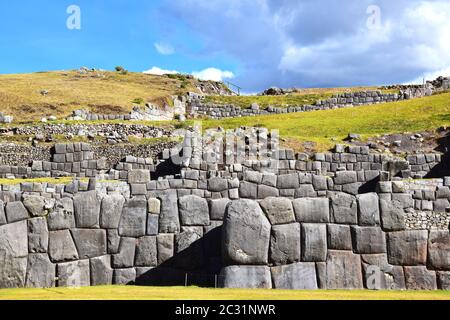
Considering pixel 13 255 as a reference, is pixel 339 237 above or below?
above

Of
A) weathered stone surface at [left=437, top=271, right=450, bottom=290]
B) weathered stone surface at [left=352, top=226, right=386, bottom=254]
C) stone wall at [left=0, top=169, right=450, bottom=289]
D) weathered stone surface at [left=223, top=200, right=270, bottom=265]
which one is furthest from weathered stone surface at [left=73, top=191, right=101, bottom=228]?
weathered stone surface at [left=437, top=271, right=450, bottom=290]

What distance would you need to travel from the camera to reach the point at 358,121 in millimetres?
45500

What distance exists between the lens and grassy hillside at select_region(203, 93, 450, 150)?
136 ft

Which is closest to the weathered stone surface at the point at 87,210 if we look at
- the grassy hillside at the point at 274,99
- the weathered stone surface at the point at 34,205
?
the weathered stone surface at the point at 34,205

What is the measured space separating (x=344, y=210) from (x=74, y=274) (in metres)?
5.02

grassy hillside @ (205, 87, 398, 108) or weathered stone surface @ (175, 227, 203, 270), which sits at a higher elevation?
grassy hillside @ (205, 87, 398, 108)

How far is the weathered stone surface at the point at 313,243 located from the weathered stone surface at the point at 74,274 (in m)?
3.93

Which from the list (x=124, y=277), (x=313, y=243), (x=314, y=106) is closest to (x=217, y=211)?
(x=313, y=243)

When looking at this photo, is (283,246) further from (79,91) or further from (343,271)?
(79,91)

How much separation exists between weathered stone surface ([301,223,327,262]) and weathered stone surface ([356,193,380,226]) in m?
0.81

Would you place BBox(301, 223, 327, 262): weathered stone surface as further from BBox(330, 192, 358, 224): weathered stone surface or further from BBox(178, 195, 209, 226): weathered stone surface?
BBox(178, 195, 209, 226): weathered stone surface

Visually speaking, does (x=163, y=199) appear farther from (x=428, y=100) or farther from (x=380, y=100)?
(x=380, y=100)

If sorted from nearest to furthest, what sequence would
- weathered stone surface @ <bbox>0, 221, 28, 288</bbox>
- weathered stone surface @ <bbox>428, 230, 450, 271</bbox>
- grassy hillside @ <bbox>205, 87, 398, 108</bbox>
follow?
1. weathered stone surface @ <bbox>0, 221, 28, 288</bbox>
2. weathered stone surface @ <bbox>428, 230, 450, 271</bbox>
3. grassy hillside @ <bbox>205, 87, 398, 108</bbox>

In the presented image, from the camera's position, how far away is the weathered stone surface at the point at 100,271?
11.6 metres
